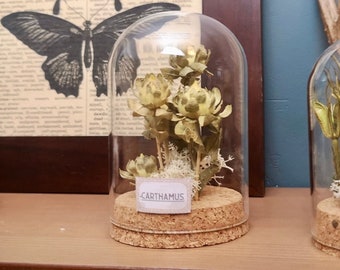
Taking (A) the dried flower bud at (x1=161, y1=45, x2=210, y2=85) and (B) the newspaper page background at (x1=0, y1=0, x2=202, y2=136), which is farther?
(B) the newspaper page background at (x1=0, y1=0, x2=202, y2=136)

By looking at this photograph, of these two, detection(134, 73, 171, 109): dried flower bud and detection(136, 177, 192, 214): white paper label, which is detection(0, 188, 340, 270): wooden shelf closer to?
detection(136, 177, 192, 214): white paper label

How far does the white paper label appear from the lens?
0.49 metres

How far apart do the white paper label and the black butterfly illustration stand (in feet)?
1.02

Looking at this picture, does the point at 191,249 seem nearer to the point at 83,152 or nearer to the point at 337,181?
the point at 337,181

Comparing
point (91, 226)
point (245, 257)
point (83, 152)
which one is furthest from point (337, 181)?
point (83, 152)

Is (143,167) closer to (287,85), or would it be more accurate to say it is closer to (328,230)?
(328,230)

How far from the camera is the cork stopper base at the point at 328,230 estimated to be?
0.45 meters

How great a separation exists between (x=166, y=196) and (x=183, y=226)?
0.03 m

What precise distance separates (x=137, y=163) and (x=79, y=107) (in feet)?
0.90

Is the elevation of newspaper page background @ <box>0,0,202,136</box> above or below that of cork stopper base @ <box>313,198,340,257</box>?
above

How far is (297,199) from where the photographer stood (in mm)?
685

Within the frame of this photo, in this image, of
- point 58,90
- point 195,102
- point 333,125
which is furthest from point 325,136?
point 58,90

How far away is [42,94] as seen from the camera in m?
0.79

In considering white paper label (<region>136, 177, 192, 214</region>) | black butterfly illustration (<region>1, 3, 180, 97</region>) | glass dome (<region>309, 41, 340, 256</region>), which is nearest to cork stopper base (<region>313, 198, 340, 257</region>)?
glass dome (<region>309, 41, 340, 256</region>)
